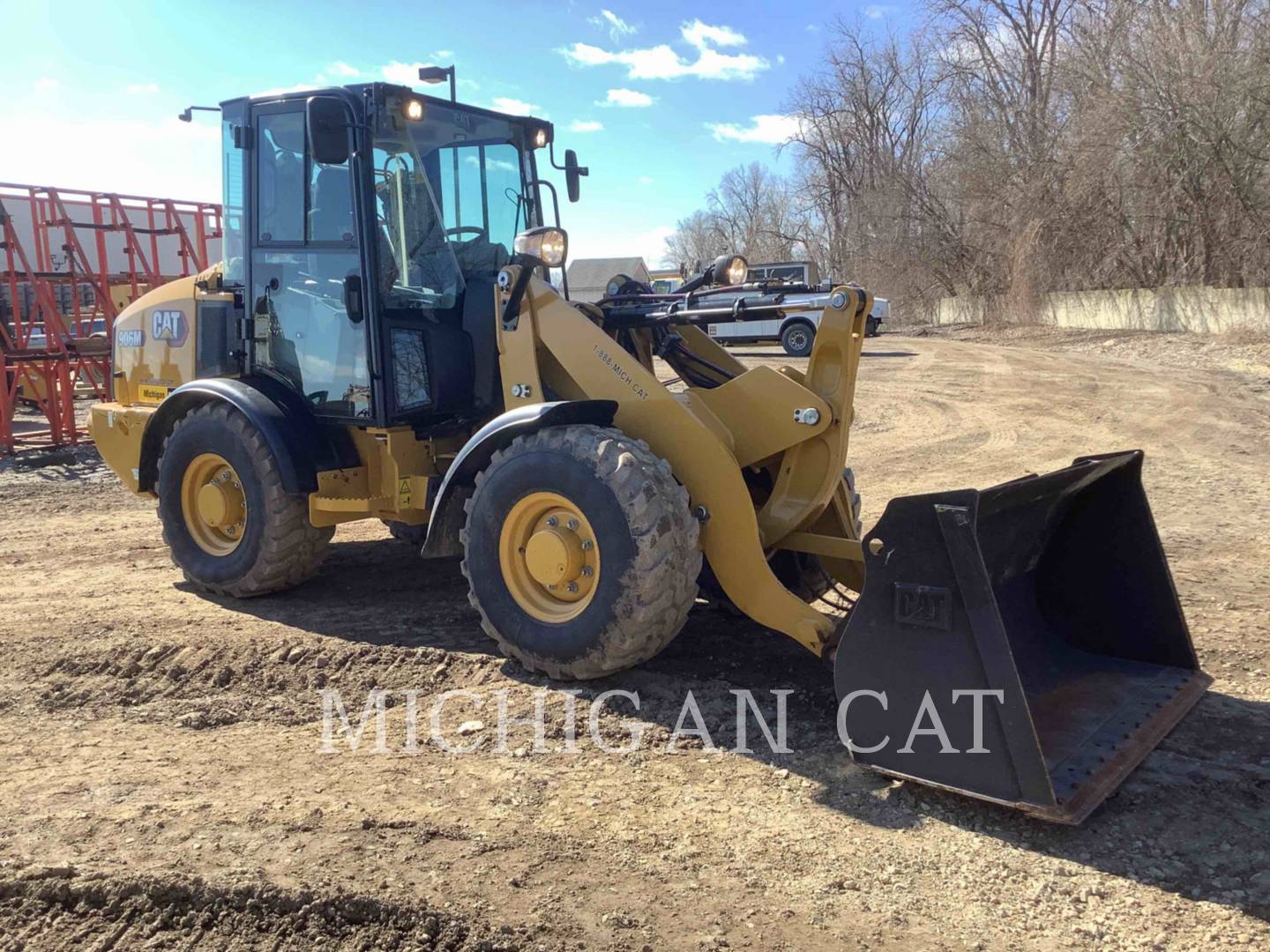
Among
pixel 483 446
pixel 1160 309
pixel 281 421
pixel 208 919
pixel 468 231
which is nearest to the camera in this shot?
pixel 208 919

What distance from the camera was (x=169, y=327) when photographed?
643 centimetres

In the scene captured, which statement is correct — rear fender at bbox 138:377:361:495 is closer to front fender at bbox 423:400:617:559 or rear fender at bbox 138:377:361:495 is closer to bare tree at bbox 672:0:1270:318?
front fender at bbox 423:400:617:559

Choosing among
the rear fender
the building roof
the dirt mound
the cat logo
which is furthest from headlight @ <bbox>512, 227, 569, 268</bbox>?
the building roof

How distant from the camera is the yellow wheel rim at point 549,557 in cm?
432

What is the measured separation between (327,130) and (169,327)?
227cm

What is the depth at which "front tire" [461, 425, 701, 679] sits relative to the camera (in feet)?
13.4

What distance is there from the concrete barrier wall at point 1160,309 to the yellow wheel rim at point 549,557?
65.4 ft

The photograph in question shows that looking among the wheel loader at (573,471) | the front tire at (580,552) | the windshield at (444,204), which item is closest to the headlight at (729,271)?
the wheel loader at (573,471)

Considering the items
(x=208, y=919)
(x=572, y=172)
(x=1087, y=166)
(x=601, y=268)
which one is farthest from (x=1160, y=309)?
(x=601, y=268)

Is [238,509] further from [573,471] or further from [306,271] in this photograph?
[573,471]

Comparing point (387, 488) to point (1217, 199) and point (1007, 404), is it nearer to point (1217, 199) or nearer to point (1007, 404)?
point (1007, 404)

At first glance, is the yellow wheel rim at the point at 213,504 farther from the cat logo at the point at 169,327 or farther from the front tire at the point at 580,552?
the front tire at the point at 580,552

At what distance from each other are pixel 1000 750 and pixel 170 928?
2.52 m

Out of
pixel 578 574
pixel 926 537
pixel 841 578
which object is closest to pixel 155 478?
pixel 578 574
